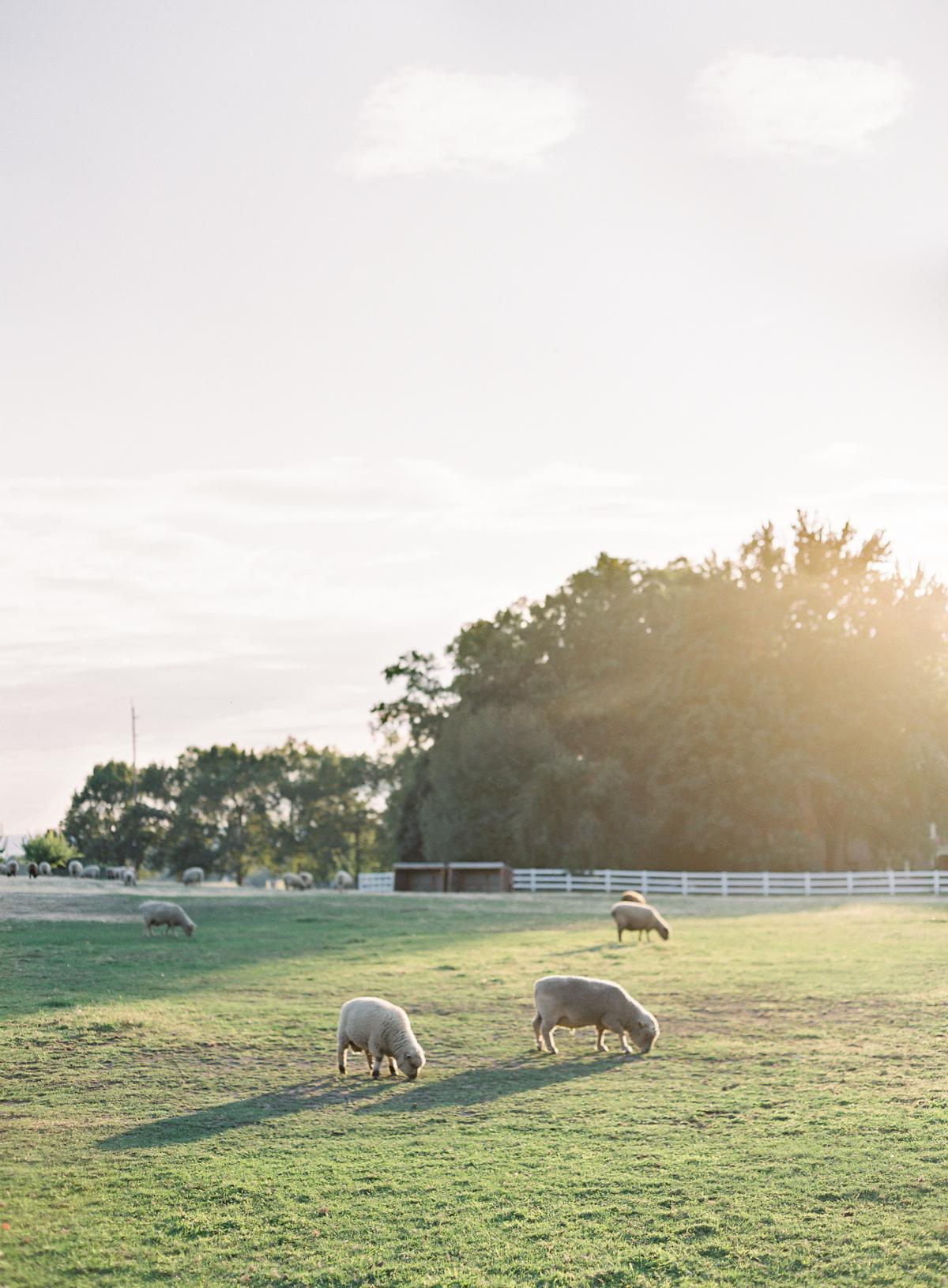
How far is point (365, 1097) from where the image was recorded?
13398 millimetres

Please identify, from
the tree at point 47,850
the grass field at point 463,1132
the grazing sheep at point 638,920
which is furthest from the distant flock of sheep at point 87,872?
the grass field at point 463,1132

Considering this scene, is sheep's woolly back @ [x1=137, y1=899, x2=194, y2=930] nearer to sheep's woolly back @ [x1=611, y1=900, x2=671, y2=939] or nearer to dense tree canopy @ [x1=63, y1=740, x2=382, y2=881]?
sheep's woolly back @ [x1=611, y1=900, x2=671, y2=939]

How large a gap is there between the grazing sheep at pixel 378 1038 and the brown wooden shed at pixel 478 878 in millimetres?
38686

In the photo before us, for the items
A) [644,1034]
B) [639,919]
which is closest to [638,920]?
[639,919]

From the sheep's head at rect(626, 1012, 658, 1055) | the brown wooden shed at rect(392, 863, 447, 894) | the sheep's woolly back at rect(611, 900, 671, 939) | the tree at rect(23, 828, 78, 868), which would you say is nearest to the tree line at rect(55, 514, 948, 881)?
the brown wooden shed at rect(392, 863, 447, 894)

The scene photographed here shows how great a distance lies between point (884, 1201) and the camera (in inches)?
379

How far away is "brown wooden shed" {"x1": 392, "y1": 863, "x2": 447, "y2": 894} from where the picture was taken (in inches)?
2157

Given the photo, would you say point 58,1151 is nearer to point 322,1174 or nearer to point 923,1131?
point 322,1174

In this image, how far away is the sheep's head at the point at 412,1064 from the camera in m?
14.2

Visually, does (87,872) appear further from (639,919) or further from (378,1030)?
(378,1030)

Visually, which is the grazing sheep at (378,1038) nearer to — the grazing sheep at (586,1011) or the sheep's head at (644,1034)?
the grazing sheep at (586,1011)

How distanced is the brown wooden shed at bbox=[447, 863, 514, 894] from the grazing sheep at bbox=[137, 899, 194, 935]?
25385 mm

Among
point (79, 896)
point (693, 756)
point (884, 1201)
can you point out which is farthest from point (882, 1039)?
point (693, 756)

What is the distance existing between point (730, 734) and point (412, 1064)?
46180 millimetres
